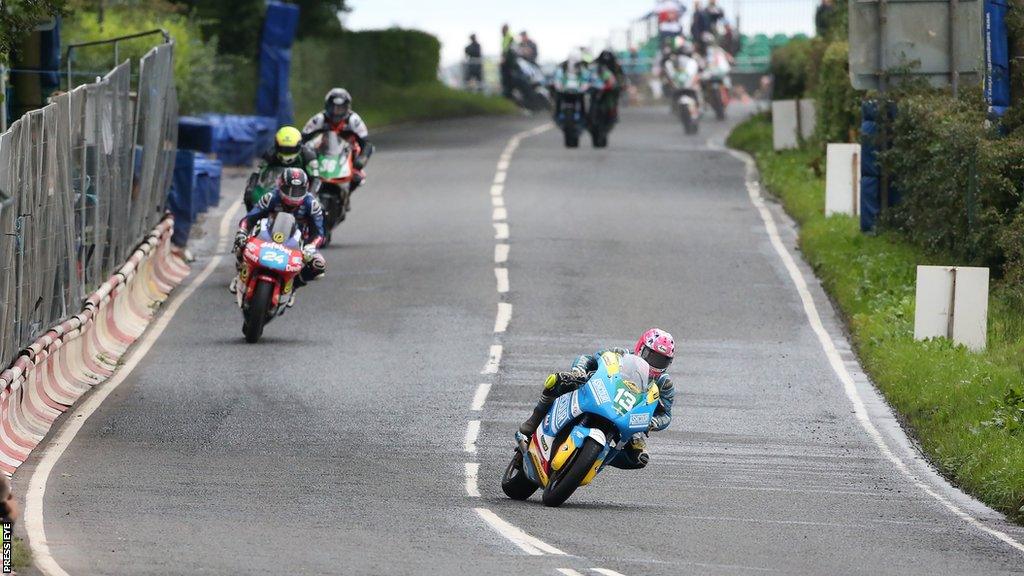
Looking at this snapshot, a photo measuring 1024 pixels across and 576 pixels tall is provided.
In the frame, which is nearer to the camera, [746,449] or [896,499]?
[896,499]

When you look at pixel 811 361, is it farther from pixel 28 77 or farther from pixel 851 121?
pixel 851 121

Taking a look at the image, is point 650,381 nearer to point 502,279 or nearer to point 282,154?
point 282,154

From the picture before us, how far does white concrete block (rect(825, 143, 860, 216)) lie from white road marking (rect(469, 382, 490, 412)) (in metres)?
11.8

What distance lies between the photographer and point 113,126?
2214cm

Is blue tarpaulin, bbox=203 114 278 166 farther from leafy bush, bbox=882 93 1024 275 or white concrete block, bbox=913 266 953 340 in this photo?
white concrete block, bbox=913 266 953 340

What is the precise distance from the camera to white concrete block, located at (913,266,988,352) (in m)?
20.8

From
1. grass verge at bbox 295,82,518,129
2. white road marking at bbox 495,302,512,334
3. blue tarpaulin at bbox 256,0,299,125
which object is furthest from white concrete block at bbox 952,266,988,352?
grass verge at bbox 295,82,518,129

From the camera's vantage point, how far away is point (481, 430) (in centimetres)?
1744

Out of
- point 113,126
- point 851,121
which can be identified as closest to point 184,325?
point 113,126

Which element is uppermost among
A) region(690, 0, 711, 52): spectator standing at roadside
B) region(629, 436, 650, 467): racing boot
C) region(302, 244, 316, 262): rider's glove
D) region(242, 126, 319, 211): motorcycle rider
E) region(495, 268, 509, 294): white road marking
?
region(690, 0, 711, 52): spectator standing at roadside

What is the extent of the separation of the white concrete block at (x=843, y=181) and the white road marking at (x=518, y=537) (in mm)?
17055

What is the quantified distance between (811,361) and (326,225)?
28.2 feet

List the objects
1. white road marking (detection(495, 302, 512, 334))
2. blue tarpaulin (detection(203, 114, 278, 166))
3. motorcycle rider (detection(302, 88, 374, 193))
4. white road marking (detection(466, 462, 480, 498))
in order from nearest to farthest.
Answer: white road marking (detection(466, 462, 480, 498)), white road marking (detection(495, 302, 512, 334)), motorcycle rider (detection(302, 88, 374, 193)), blue tarpaulin (detection(203, 114, 278, 166))

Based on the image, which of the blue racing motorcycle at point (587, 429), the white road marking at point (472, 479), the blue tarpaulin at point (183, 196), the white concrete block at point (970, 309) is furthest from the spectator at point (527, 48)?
the blue racing motorcycle at point (587, 429)
